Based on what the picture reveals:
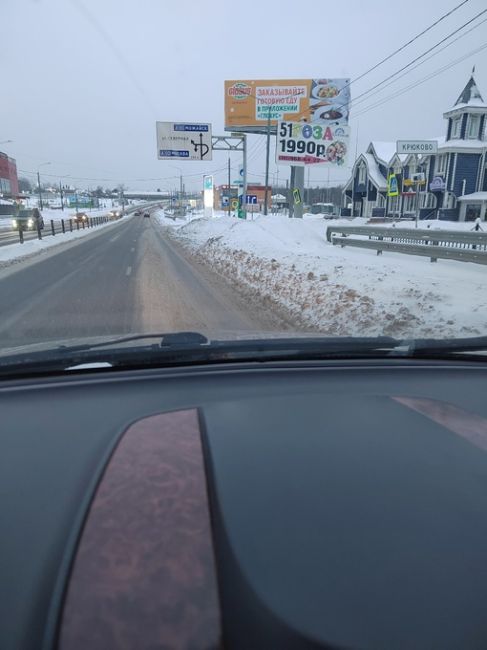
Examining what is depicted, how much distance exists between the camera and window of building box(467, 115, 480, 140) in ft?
126

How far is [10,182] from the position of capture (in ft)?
320

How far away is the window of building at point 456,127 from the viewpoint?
38703 mm

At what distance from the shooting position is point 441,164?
1592 inches

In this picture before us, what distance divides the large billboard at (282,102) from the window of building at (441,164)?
9.11 meters

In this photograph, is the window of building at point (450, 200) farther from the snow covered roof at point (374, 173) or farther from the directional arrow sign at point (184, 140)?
the directional arrow sign at point (184, 140)

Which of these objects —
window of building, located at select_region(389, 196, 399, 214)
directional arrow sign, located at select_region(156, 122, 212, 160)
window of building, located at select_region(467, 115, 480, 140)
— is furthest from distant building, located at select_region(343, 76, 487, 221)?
directional arrow sign, located at select_region(156, 122, 212, 160)

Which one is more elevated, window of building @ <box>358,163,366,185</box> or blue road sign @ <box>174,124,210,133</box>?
blue road sign @ <box>174,124,210,133</box>

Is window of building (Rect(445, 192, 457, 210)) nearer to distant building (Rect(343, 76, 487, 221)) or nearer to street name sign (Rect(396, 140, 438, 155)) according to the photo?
distant building (Rect(343, 76, 487, 221))

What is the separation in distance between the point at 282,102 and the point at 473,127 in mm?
16005

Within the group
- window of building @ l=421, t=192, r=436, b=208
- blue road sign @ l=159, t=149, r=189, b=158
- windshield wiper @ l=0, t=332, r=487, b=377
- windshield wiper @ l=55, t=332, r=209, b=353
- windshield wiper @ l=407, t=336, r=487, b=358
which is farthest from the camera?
window of building @ l=421, t=192, r=436, b=208

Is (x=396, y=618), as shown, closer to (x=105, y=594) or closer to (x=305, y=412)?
(x=105, y=594)

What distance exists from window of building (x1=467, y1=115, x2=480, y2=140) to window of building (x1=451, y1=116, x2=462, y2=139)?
2.20 feet

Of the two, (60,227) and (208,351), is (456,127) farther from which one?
(208,351)

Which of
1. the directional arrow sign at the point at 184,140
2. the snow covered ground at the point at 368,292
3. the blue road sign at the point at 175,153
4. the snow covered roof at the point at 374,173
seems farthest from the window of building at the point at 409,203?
the snow covered ground at the point at 368,292
